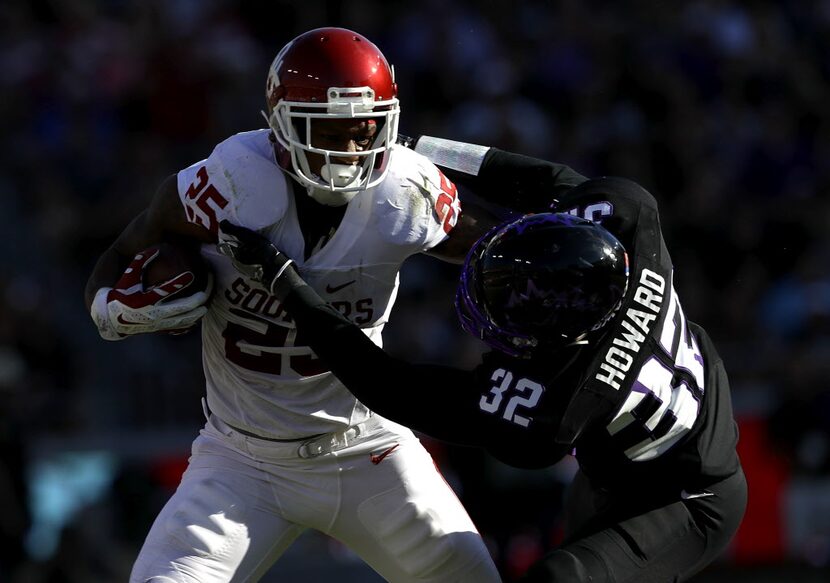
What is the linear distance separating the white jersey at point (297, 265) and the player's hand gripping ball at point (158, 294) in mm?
122

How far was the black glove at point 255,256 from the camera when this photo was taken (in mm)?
3693

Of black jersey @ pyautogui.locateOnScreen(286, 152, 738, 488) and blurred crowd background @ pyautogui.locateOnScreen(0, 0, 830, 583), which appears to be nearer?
black jersey @ pyautogui.locateOnScreen(286, 152, 738, 488)

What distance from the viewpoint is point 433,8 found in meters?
9.57

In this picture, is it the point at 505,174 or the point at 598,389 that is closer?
the point at 598,389

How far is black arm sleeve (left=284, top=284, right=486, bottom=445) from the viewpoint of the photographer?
11.9 ft

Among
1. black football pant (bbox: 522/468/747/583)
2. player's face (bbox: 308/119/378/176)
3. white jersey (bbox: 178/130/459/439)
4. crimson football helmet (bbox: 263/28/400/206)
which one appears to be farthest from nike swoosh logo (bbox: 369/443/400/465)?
player's face (bbox: 308/119/378/176)

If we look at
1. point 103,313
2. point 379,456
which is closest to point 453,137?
point 379,456

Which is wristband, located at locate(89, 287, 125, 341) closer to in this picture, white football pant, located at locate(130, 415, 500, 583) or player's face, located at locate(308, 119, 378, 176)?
white football pant, located at locate(130, 415, 500, 583)

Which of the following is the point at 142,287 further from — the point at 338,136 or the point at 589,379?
the point at 589,379

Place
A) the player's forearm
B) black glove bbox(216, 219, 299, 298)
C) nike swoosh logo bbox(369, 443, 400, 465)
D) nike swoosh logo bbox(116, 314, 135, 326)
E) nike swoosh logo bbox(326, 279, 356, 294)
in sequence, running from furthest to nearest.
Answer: the player's forearm, nike swoosh logo bbox(369, 443, 400, 465), nike swoosh logo bbox(326, 279, 356, 294), nike swoosh logo bbox(116, 314, 135, 326), black glove bbox(216, 219, 299, 298)

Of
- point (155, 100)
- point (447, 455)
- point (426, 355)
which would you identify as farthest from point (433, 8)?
point (447, 455)

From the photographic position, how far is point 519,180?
13.9 ft

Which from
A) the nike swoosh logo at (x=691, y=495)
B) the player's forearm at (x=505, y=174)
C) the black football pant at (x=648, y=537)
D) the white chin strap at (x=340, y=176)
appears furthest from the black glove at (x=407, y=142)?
the nike swoosh logo at (x=691, y=495)

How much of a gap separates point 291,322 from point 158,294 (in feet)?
1.41
